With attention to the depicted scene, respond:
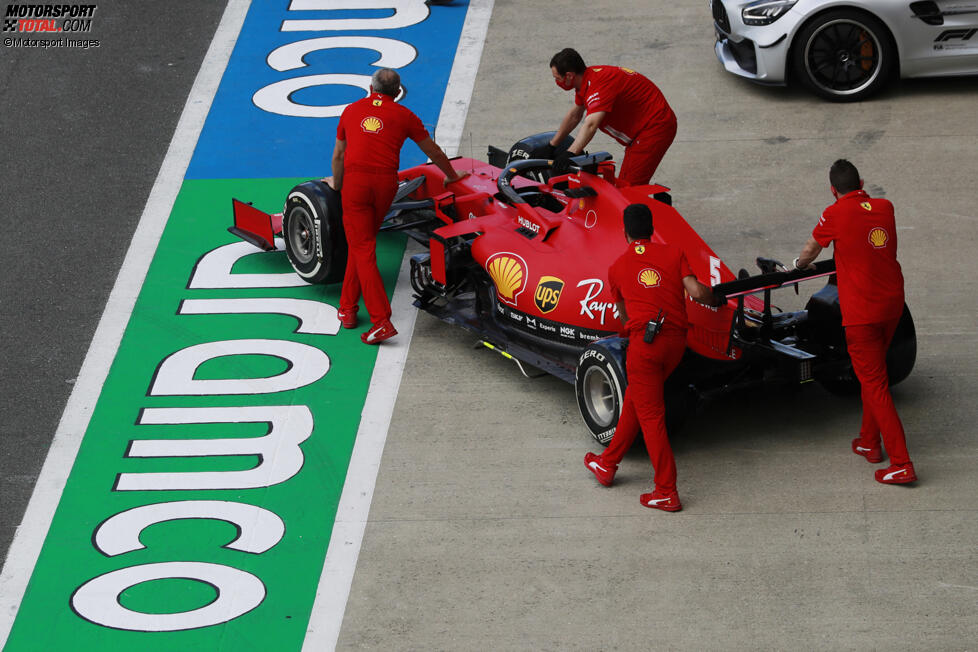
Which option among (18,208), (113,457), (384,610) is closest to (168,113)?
(18,208)

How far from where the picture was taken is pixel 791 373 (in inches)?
317

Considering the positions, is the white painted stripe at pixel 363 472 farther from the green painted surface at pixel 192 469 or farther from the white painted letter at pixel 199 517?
the white painted letter at pixel 199 517

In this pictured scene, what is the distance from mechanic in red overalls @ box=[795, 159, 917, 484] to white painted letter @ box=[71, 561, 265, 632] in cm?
355

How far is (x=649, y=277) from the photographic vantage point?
7.46 metres

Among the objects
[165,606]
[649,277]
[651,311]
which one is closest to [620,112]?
[649,277]

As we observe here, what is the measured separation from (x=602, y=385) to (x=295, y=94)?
624 centimetres

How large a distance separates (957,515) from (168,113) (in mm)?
8436

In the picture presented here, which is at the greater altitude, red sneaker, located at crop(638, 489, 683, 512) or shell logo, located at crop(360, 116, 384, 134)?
shell logo, located at crop(360, 116, 384, 134)

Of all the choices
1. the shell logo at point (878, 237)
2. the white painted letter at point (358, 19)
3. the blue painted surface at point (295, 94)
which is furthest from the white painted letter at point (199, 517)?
the white painted letter at point (358, 19)

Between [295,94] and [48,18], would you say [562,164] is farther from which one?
[48,18]

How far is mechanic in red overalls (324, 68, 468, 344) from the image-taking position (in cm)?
941

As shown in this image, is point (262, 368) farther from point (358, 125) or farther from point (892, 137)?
point (892, 137)

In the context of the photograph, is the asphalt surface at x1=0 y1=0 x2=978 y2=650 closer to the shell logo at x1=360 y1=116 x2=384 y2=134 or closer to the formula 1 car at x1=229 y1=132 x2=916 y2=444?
the formula 1 car at x1=229 y1=132 x2=916 y2=444

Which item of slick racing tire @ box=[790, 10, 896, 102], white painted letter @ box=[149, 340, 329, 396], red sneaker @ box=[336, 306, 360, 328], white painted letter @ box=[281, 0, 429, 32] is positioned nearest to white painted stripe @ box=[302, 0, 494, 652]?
red sneaker @ box=[336, 306, 360, 328]
